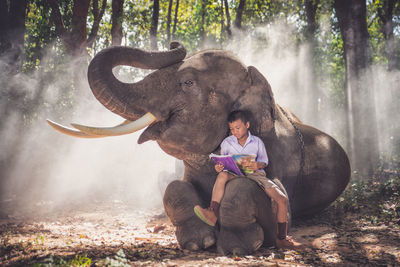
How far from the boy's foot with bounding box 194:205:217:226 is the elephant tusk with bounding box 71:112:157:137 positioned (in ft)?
2.98

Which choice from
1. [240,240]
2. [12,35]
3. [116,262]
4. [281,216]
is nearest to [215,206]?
[240,240]

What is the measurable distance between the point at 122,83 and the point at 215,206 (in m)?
1.46

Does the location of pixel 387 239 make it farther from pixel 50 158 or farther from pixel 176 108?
pixel 50 158

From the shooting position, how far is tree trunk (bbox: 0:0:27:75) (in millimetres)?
8070

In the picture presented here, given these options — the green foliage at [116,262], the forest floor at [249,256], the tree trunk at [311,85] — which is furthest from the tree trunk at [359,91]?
the tree trunk at [311,85]

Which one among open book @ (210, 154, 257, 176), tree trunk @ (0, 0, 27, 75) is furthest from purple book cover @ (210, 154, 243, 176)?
tree trunk @ (0, 0, 27, 75)

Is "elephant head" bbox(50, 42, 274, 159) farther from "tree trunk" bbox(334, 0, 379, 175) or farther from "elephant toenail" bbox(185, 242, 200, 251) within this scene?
"tree trunk" bbox(334, 0, 379, 175)

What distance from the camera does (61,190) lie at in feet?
27.2

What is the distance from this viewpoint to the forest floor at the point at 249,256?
2.44 metres

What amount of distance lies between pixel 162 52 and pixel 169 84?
0.35 metres

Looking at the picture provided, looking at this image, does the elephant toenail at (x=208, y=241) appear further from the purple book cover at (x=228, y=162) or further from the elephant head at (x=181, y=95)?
the elephant head at (x=181, y=95)

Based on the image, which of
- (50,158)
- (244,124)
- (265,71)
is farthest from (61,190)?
(265,71)

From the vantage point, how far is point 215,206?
9.55 feet

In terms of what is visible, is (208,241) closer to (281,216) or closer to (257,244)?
(257,244)
